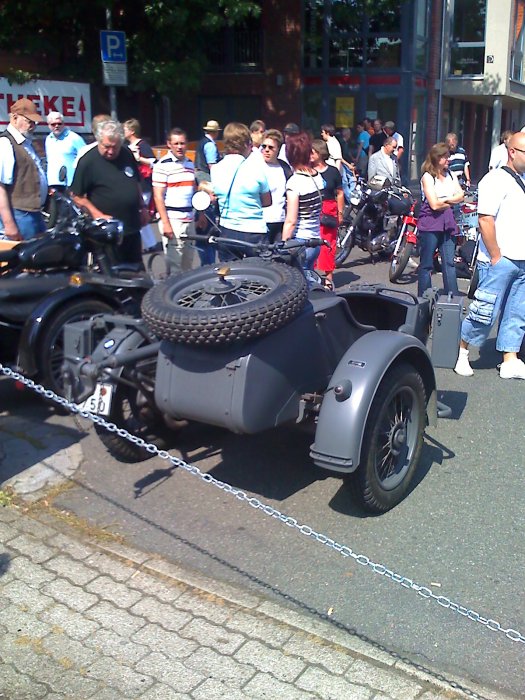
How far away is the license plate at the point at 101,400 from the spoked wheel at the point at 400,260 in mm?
7003

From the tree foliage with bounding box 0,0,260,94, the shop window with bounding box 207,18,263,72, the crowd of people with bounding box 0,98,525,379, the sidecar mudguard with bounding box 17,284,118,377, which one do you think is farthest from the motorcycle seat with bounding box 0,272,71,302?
the shop window with bounding box 207,18,263,72

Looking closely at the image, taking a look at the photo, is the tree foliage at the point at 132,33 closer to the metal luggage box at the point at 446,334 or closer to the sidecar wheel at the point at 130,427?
the metal luggage box at the point at 446,334

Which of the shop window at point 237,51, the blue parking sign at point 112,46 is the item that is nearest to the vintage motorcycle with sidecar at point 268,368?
the blue parking sign at point 112,46

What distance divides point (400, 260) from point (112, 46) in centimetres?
637

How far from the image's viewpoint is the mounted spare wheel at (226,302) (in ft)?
12.0

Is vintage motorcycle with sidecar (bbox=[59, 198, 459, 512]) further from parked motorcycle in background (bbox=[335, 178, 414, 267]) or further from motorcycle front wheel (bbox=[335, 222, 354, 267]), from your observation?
parked motorcycle in background (bbox=[335, 178, 414, 267])

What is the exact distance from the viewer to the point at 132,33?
19.9 metres

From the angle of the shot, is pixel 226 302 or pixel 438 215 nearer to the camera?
pixel 226 302

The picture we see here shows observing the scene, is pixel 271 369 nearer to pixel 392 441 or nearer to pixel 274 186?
pixel 392 441

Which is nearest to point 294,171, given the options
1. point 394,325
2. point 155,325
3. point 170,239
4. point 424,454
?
point 170,239

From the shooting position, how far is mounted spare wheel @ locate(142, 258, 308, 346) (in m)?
3.67

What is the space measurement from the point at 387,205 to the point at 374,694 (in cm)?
943

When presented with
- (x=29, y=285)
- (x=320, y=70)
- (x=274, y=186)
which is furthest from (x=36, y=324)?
(x=320, y=70)

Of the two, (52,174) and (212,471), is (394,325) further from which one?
(52,174)
